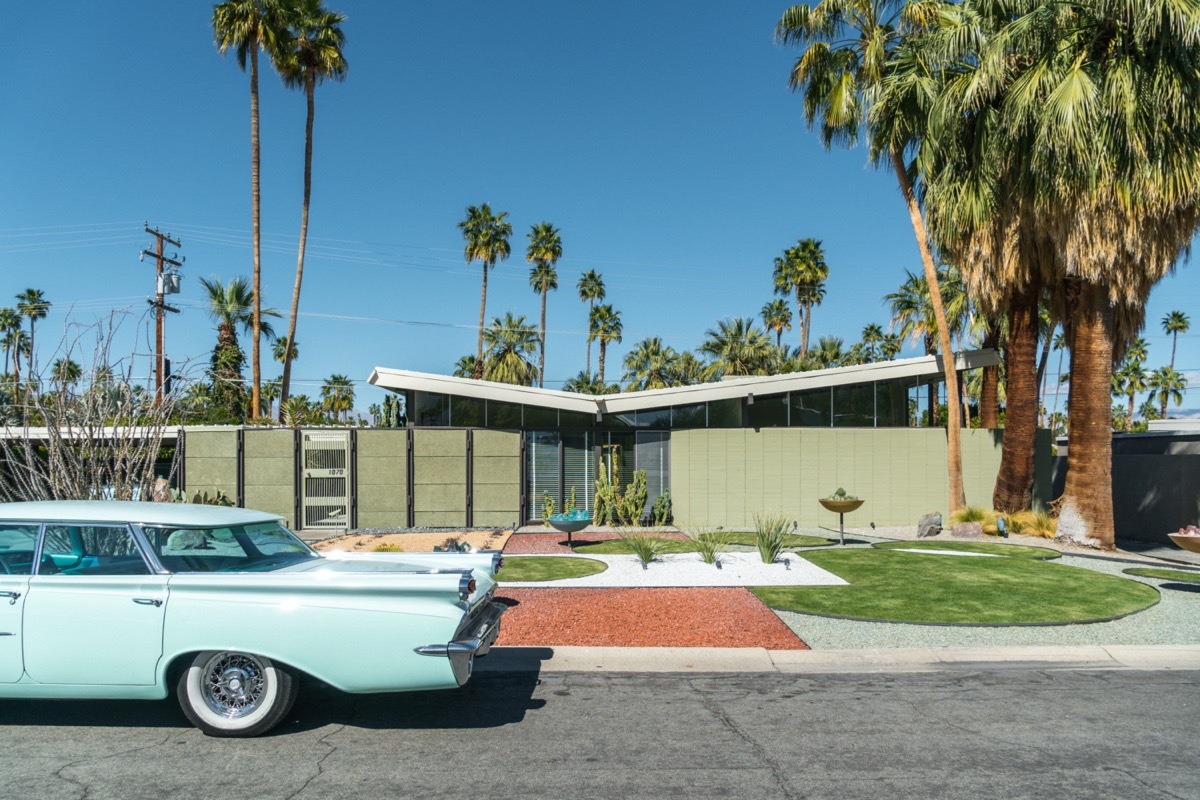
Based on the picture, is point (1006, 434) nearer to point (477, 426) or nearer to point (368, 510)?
point (477, 426)

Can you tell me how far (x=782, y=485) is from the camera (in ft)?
59.2

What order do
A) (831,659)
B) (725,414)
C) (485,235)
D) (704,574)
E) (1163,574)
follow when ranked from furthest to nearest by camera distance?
(485,235), (725,414), (1163,574), (704,574), (831,659)

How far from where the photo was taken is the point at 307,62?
2669 centimetres

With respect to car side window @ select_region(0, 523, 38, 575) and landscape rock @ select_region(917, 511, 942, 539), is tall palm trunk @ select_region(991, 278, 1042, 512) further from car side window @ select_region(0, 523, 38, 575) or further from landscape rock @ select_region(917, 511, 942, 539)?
car side window @ select_region(0, 523, 38, 575)

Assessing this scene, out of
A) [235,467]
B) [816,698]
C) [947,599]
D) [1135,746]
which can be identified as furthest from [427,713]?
[235,467]

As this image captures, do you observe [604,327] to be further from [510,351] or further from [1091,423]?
[1091,423]

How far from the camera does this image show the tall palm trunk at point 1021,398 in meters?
16.6

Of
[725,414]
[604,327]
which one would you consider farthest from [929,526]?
[604,327]

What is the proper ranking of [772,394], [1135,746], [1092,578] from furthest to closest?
[772,394] → [1092,578] → [1135,746]

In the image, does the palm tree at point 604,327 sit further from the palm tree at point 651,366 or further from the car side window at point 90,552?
the car side window at point 90,552

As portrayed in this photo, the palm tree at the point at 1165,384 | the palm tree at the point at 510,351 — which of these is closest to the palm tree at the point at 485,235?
the palm tree at the point at 510,351

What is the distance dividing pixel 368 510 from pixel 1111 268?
15483 millimetres

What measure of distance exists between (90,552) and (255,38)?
24.2 m

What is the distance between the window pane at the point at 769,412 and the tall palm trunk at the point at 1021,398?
462 centimetres
